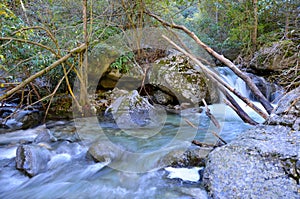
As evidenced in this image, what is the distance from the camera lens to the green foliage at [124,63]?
22.1ft

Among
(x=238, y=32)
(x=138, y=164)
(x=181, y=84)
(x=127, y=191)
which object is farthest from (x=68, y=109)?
(x=238, y=32)

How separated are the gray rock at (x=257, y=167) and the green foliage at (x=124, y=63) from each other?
197 inches

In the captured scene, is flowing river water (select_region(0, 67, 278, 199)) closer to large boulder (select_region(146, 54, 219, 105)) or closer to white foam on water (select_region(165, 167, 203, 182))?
white foam on water (select_region(165, 167, 203, 182))

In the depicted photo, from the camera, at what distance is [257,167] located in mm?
2031

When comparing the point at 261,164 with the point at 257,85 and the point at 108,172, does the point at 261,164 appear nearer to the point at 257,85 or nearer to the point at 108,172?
the point at 108,172

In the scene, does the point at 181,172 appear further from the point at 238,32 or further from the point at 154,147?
the point at 238,32

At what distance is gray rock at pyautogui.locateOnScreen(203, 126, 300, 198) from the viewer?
1.86m

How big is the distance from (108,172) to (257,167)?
2.05 m

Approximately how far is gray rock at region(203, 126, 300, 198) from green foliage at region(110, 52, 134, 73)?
16.4ft

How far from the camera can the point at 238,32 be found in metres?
8.54

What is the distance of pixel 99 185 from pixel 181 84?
14.7 feet

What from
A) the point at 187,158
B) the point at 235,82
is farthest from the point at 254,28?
the point at 187,158

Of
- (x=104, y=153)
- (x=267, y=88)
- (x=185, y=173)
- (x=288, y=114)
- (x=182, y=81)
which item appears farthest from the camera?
(x=267, y=88)

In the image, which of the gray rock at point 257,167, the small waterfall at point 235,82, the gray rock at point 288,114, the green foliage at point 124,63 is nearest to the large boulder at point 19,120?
the green foliage at point 124,63
